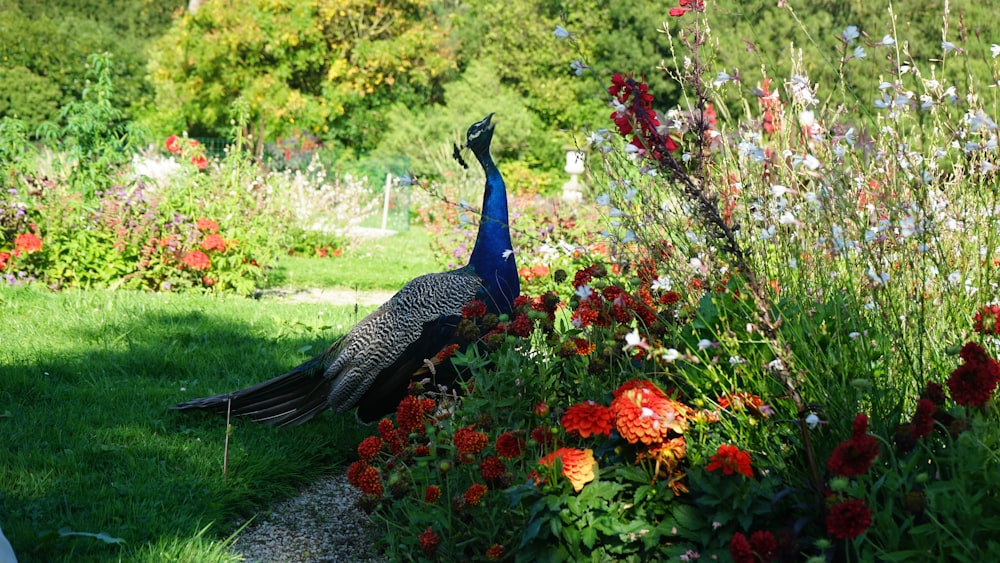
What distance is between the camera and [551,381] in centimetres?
289

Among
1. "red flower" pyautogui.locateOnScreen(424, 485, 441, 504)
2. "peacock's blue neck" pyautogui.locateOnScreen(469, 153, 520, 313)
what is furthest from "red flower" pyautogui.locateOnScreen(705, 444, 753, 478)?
"peacock's blue neck" pyautogui.locateOnScreen(469, 153, 520, 313)

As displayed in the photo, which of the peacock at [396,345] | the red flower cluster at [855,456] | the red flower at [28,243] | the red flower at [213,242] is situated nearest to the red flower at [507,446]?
the red flower cluster at [855,456]

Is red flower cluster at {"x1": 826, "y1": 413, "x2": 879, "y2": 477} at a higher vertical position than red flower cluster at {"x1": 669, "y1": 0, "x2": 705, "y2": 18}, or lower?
lower

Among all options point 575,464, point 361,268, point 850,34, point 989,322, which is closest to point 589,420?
point 575,464

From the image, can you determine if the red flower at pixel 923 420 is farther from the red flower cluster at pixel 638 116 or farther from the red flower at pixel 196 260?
the red flower at pixel 196 260

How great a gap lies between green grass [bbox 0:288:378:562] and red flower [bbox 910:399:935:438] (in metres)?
2.02

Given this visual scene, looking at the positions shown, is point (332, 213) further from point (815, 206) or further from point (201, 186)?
point (815, 206)

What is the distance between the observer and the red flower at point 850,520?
5.36 feet

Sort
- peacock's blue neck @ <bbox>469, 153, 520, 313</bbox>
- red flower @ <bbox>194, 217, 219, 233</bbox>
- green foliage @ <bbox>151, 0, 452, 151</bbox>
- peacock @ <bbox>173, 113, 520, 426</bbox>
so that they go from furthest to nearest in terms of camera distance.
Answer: green foliage @ <bbox>151, 0, 452, 151</bbox>
red flower @ <bbox>194, 217, 219, 233</bbox>
peacock's blue neck @ <bbox>469, 153, 520, 313</bbox>
peacock @ <bbox>173, 113, 520, 426</bbox>

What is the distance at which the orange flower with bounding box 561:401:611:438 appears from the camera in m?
2.25

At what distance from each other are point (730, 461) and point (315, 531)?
1.63m

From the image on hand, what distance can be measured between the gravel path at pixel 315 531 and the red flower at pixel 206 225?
3.73m

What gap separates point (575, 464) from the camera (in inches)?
90.4

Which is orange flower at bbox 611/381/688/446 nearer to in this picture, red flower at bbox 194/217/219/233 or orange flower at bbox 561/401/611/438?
orange flower at bbox 561/401/611/438
